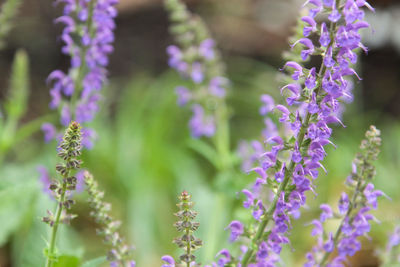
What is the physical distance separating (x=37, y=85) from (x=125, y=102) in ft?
5.41

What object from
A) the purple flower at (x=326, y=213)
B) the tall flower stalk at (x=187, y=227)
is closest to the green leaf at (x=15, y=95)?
the tall flower stalk at (x=187, y=227)

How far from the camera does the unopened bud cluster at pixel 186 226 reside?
2156 mm

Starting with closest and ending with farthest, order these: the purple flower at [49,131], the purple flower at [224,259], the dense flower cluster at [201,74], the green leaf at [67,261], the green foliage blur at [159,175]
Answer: the purple flower at [224,259]
the green leaf at [67,261]
the purple flower at [49,131]
the green foliage blur at [159,175]
the dense flower cluster at [201,74]

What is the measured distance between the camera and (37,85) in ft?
27.0

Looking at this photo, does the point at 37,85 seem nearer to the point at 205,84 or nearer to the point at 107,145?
the point at 107,145

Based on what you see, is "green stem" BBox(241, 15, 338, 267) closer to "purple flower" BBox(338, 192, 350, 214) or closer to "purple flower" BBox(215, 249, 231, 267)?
"purple flower" BBox(215, 249, 231, 267)

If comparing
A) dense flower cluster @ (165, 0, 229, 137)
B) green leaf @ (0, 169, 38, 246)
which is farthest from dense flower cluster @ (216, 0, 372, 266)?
dense flower cluster @ (165, 0, 229, 137)

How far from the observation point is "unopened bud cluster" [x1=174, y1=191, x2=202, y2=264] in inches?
84.9

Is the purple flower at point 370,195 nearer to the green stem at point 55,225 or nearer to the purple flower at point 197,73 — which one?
the green stem at point 55,225

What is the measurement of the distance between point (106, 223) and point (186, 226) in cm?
46

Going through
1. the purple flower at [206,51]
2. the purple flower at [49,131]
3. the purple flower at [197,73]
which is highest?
the purple flower at [206,51]

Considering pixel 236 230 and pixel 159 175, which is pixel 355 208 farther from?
pixel 159 175

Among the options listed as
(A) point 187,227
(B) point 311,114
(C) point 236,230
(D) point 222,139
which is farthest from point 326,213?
(D) point 222,139

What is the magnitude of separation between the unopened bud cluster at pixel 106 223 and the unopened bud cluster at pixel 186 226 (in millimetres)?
313
